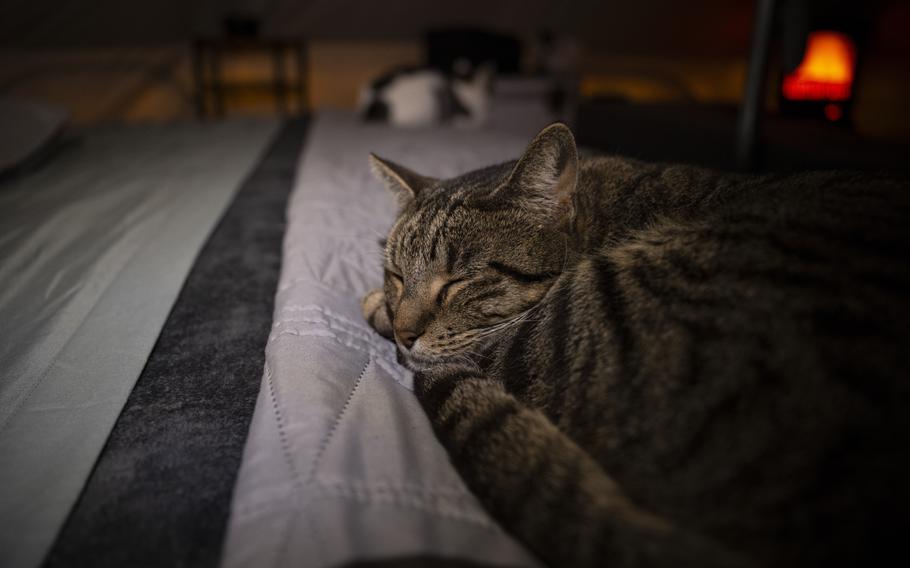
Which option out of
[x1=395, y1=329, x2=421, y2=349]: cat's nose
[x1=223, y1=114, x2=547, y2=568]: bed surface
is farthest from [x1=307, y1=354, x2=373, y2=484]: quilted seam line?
[x1=395, y1=329, x2=421, y2=349]: cat's nose

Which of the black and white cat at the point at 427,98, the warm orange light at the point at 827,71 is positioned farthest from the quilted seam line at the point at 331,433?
the warm orange light at the point at 827,71

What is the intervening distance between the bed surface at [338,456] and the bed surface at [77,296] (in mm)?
197

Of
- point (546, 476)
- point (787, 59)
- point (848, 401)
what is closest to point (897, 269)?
point (848, 401)

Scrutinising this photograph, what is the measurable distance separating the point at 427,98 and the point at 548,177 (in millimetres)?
2424

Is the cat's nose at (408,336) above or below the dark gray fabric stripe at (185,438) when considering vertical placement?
above

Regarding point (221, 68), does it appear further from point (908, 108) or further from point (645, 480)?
point (908, 108)

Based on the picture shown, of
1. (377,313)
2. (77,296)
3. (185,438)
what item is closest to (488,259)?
(377,313)

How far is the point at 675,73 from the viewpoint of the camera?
6.05 m

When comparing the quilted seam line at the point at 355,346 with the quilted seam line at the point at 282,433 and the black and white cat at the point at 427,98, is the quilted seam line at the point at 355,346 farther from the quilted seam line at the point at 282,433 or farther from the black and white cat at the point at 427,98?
the black and white cat at the point at 427,98

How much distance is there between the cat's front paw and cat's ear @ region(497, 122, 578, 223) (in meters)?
0.31

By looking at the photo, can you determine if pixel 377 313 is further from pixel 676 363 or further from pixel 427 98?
pixel 427 98

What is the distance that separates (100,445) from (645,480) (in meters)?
0.62

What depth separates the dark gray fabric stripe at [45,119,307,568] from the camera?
1.64 feet

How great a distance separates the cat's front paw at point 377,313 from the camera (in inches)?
37.8
